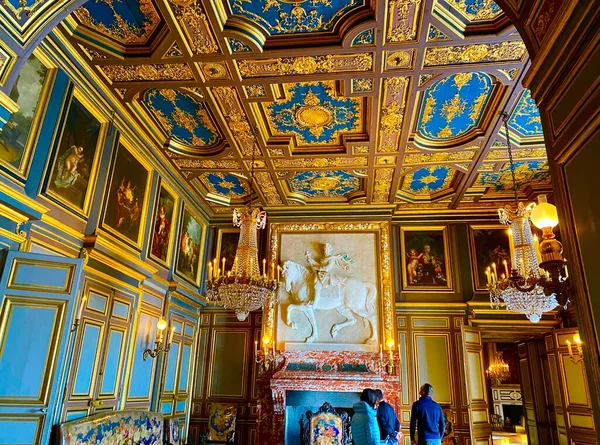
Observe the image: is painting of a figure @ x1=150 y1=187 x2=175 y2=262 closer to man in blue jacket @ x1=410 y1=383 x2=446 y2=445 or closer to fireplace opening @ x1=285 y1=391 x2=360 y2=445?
fireplace opening @ x1=285 y1=391 x2=360 y2=445

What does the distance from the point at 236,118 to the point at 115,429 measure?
4.64 m

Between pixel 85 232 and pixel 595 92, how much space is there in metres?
5.44

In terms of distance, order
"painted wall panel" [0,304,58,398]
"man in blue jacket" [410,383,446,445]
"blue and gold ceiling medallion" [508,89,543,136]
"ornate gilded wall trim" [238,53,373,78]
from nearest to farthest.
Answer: "painted wall panel" [0,304,58,398] → "ornate gilded wall trim" [238,53,373,78] → "man in blue jacket" [410,383,446,445] → "blue and gold ceiling medallion" [508,89,543,136]

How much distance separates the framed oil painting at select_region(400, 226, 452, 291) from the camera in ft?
31.5

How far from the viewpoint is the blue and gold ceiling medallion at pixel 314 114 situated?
614 cm

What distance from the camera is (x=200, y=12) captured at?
4637 millimetres

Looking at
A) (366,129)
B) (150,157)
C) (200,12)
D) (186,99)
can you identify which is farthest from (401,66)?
(150,157)

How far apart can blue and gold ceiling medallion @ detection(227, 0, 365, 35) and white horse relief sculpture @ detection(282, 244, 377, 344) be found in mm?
5287

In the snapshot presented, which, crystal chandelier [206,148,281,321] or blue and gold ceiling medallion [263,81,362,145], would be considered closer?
crystal chandelier [206,148,281,321]

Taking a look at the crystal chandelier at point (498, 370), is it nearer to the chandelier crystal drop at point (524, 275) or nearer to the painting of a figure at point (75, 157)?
the chandelier crystal drop at point (524, 275)

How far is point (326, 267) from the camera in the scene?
30.5ft

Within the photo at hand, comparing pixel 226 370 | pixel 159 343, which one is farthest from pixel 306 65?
pixel 226 370

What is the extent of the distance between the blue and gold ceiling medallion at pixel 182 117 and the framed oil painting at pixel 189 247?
2.01 m

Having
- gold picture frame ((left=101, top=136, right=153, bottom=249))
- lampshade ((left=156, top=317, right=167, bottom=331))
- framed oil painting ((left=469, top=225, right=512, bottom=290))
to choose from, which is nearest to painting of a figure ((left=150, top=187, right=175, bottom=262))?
gold picture frame ((left=101, top=136, right=153, bottom=249))
